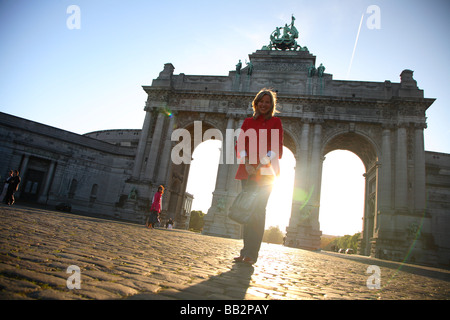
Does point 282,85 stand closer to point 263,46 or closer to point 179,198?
point 263,46

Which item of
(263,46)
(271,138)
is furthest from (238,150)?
(263,46)

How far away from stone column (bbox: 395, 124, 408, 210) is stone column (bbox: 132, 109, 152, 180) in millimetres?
21440

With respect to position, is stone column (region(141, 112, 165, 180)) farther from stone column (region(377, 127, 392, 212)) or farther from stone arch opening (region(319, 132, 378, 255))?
stone column (region(377, 127, 392, 212))

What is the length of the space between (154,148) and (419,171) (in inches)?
857

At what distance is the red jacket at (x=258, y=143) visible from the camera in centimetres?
406

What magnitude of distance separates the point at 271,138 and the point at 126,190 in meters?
23.3

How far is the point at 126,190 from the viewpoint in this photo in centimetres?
2517

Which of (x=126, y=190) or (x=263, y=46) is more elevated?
(x=263, y=46)

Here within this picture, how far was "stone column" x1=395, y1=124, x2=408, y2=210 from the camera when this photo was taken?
20.6 meters

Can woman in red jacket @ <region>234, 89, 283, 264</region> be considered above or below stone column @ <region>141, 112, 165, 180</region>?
below

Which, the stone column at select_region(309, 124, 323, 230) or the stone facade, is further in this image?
the stone column at select_region(309, 124, 323, 230)

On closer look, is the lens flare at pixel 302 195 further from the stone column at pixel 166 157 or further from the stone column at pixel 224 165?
the stone column at pixel 166 157

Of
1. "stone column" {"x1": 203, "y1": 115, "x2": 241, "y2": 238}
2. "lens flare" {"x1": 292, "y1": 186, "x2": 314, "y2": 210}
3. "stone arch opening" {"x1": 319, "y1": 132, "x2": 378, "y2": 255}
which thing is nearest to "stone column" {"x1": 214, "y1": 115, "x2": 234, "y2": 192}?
"stone column" {"x1": 203, "y1": 115, "x2": 241, "y2": 238}
